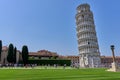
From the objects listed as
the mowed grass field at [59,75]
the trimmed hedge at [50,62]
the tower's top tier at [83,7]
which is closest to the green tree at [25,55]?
the trimmed hedge at [50,62]

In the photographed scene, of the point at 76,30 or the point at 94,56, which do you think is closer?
the point at 94,56

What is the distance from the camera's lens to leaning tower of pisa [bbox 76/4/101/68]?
100 m

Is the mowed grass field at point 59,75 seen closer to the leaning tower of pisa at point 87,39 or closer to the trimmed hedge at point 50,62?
the trimmed hedge at point 50,62

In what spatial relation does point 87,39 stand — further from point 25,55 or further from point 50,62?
point 25,55

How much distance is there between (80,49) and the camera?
10488 centimetres

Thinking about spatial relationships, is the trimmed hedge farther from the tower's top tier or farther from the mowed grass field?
the mowed grass field

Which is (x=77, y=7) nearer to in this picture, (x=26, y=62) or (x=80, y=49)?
(x=80, y=49)

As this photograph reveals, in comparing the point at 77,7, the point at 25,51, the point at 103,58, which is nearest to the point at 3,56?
the point at 25,51

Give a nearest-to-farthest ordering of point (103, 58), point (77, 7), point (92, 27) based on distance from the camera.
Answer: point (92, 27), point (77, 7), point (103, 58)

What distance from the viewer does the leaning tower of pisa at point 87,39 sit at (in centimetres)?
10000

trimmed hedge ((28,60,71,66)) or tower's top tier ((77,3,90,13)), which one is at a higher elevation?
tower's top tier ((77,3,90,13))

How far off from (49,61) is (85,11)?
28.2m

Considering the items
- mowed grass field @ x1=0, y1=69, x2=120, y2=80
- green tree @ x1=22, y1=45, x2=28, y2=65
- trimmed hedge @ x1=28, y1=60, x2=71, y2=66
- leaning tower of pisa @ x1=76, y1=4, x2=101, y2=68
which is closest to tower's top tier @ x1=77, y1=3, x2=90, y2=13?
leaning tower of pisa @ x1=76, y1=4, x2=101, y2=68

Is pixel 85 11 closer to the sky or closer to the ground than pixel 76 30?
closer to the sky
